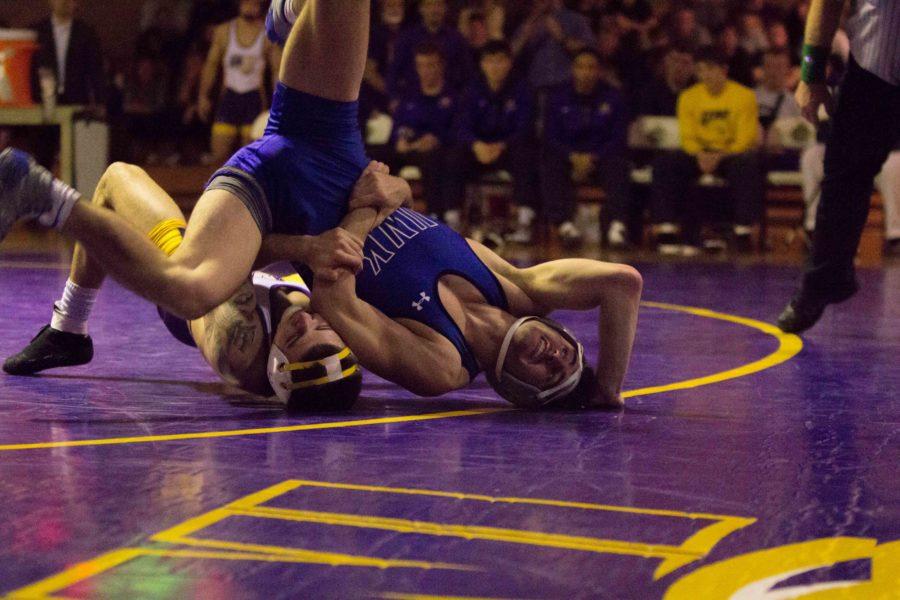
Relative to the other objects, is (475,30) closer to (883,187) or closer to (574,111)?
(574,111)

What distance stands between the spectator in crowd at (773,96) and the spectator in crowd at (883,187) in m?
0.32

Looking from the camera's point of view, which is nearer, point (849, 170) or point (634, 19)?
point (849, 170)

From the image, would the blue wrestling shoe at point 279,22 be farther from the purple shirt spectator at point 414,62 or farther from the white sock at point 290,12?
the purple shirt spectator at point 414,62

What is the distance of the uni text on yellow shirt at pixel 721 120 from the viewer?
9.05 metres

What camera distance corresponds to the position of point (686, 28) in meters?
10.3

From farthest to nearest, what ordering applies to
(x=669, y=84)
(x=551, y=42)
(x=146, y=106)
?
(x=146, y=106)
(x=551, y=42)
(x=669, y=84)

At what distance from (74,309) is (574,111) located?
5691mm

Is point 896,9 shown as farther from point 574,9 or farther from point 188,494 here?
point 574,9

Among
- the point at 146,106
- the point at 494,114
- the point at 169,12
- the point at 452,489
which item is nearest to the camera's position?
the point at 452,489

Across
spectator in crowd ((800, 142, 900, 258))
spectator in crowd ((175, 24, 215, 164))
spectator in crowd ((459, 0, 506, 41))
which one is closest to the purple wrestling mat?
spectator in crowd ((800, 142, 900, 258))

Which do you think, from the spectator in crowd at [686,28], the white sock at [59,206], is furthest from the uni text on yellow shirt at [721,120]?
the white sock at [59,206]

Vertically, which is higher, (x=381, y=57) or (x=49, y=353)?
(x=381, y=57)

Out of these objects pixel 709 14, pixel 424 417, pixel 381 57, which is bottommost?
pixel 424 417

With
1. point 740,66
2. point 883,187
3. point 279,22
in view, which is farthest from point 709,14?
point 279,22
